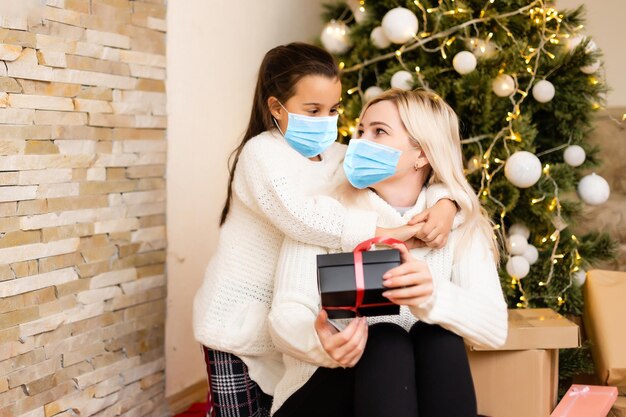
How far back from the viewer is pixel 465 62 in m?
2.26

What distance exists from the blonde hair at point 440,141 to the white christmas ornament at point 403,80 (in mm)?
611

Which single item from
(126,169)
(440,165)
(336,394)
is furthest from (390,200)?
(126,169)

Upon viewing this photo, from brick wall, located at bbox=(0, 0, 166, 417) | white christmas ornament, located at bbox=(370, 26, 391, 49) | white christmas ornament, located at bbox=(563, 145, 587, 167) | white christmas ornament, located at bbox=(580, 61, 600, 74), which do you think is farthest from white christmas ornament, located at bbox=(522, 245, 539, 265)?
brick wall, located at bbox=(0, 0, 166, 417)

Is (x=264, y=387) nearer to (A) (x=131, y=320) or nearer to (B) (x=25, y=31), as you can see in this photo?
(A) (x=131, y=320)

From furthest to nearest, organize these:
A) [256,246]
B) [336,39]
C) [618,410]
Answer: [336,39] → [618,410] → [256,246]

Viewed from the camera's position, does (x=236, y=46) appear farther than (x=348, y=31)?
Yes

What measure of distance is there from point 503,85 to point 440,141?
2.20 feet

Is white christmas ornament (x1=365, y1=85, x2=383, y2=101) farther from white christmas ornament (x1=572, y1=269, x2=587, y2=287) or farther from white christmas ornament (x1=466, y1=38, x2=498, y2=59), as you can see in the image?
white christmas ornament (x1=572, y1=269, x2=587, y2=287)

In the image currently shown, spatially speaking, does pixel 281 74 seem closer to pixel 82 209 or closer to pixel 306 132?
pixel 306 132

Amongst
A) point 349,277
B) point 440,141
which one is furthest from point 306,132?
point 349,277

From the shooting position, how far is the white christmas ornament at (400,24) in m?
2.32

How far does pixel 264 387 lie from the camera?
180cm

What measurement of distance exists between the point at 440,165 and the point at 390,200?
15cm

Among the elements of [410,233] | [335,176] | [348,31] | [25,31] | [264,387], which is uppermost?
[348,31]
